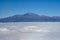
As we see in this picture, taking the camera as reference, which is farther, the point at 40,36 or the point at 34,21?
the point at 34,21

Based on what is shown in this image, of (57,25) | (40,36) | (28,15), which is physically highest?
(28,15)

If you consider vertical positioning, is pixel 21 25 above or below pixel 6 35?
above

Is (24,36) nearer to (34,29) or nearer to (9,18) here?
(34,29)

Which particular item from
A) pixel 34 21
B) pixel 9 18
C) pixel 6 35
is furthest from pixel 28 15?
pixel 6 35

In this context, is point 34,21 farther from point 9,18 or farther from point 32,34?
point 9,18

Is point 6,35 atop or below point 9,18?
below

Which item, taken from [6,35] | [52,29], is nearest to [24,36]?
[6,35]

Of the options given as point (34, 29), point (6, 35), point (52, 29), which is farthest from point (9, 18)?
point (52, 29)
